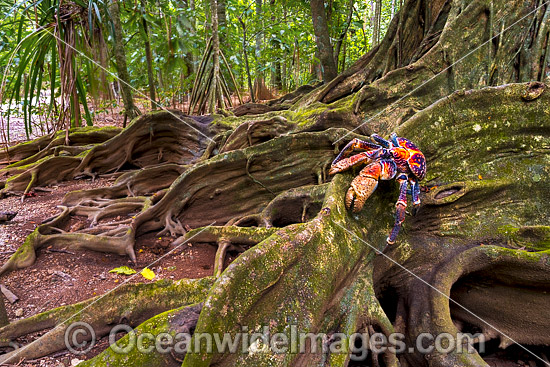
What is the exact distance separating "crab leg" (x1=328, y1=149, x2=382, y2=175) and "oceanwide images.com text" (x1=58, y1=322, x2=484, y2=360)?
1199 millimetres

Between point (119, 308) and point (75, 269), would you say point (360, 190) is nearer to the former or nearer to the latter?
point (119, 308)

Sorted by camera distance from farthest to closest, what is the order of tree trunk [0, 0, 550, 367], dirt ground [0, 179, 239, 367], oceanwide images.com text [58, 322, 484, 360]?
1. dirt ground [0, 179, 239, 367]
2. tree trunk [0, 0, 550, 367]
3. oceanwide images.com text [58, 322, 484, 360]

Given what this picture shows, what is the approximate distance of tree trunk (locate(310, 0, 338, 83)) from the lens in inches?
254

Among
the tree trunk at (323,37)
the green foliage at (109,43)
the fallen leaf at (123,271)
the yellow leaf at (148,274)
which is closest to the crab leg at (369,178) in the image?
the yellow leaf at (148,274)

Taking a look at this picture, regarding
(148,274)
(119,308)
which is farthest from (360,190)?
(148,274)

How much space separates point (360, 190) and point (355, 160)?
299mm

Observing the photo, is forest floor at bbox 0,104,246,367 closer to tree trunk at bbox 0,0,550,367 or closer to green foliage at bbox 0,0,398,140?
tree trunk at bbox 0,0,550,367

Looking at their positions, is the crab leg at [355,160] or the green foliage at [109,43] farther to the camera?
the green foliage at [109,43]

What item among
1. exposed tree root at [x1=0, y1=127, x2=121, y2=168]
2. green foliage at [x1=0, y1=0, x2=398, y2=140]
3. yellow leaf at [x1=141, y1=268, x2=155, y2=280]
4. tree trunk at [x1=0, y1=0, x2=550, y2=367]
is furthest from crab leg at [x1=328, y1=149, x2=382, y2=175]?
exposed tree root at [x1=0, y1=127, x2=121, y2=168]

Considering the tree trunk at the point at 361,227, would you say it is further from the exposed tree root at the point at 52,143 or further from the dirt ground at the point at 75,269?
the exposed tree root at the point at 52,143

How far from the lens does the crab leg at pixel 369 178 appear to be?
2.54 m

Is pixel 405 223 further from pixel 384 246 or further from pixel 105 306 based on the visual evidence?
pixel 105 306

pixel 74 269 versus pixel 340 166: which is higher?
pixel 340 166

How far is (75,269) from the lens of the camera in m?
3.38
